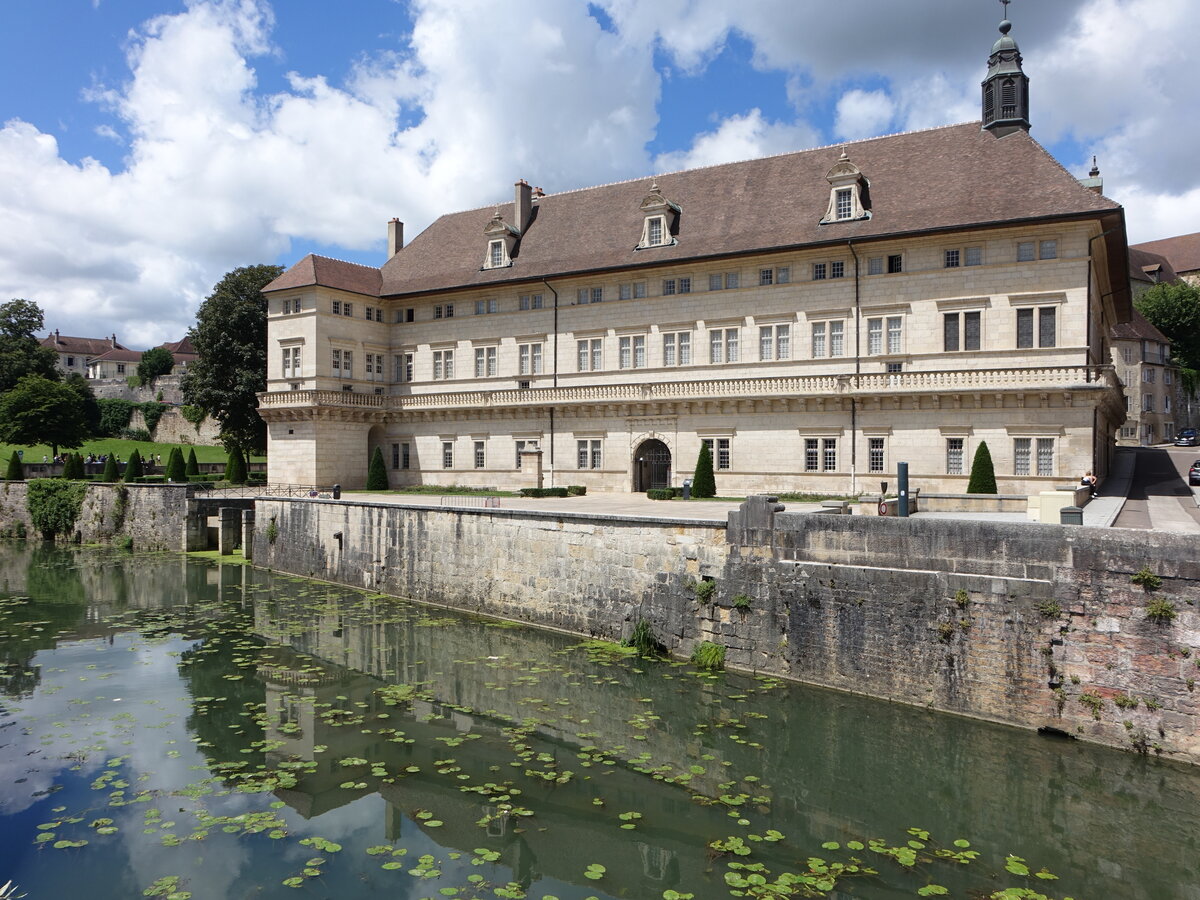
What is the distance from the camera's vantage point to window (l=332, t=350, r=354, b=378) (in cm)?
4600

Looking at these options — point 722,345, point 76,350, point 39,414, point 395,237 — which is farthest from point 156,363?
point 722,345

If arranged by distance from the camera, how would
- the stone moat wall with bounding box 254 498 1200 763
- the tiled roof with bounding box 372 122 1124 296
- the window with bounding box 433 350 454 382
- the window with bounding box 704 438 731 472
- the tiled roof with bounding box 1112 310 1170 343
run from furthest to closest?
the tiled roof with bounding box 1112 310 1170 343
the window with bounding box 433 350 454 382
the window with bounding box 704 438 731 472
the tiled roof with bounding box 372 122 1124 296
the stone moat wall with bounding box 254 498 1200 763

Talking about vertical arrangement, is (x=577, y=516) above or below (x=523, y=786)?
above

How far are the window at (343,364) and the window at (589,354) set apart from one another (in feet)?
43.9

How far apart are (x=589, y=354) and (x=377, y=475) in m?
13.7

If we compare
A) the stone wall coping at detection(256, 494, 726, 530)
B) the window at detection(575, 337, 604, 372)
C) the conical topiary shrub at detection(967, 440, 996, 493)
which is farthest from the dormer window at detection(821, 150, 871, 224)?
the stone wall coping at detection(256, 494, 726, 530)

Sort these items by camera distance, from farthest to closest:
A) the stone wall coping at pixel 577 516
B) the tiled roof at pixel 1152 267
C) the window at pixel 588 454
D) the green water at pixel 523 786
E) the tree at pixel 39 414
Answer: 1. the tiled roof at pixel 1152 267
2. the tree at pixel 39 414
3. the window at pixel 588 454
4. the stone wall coping at pixel 577 516
5. the green water at pixel 523 786

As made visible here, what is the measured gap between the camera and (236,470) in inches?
1984

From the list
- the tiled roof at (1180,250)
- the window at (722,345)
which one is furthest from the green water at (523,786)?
the tiled roof at (1180,250)

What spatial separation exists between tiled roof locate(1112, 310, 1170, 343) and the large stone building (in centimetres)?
3286

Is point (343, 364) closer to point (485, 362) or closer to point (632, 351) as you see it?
point (485, 362)

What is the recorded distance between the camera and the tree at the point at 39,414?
5962 centimetres

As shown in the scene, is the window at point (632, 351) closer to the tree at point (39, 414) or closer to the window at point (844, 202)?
the window at point (844, 202)

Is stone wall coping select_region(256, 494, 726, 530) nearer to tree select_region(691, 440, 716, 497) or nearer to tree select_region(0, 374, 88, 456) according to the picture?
tree select_region(691, 440, 716, 497)
